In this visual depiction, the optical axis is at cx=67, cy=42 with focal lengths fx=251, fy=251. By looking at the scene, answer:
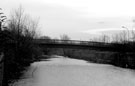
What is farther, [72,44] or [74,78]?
[72,44]

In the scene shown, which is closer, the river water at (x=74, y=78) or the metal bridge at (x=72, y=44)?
the river water at (x=74, y=78)

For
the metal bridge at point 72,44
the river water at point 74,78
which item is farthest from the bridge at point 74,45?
the river water at point 74,78

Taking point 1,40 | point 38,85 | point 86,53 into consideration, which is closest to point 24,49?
point 38,85

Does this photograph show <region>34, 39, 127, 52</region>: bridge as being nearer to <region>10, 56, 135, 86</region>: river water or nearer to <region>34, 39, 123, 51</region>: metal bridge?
<region>34, 39, 123, 51</region>: metal bridge

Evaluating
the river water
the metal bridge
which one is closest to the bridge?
the metal bridge

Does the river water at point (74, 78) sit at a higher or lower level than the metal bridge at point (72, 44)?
lower

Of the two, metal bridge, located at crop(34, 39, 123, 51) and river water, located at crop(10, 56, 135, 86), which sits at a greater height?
metal bridge, located at crop(34, 39, 123, 51)

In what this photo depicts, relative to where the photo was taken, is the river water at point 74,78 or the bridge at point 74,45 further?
the bridge at point 74,45

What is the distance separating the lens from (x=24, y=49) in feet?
120

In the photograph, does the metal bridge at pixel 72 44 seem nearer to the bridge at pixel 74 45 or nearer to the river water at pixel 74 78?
the bridge at pixel 74 45

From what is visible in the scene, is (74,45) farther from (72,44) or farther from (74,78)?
(74,78)

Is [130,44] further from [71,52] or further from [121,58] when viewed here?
[71,52]

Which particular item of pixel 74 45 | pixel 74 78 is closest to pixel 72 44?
pixel 74 45

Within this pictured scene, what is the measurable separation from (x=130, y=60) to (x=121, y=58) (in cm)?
584
